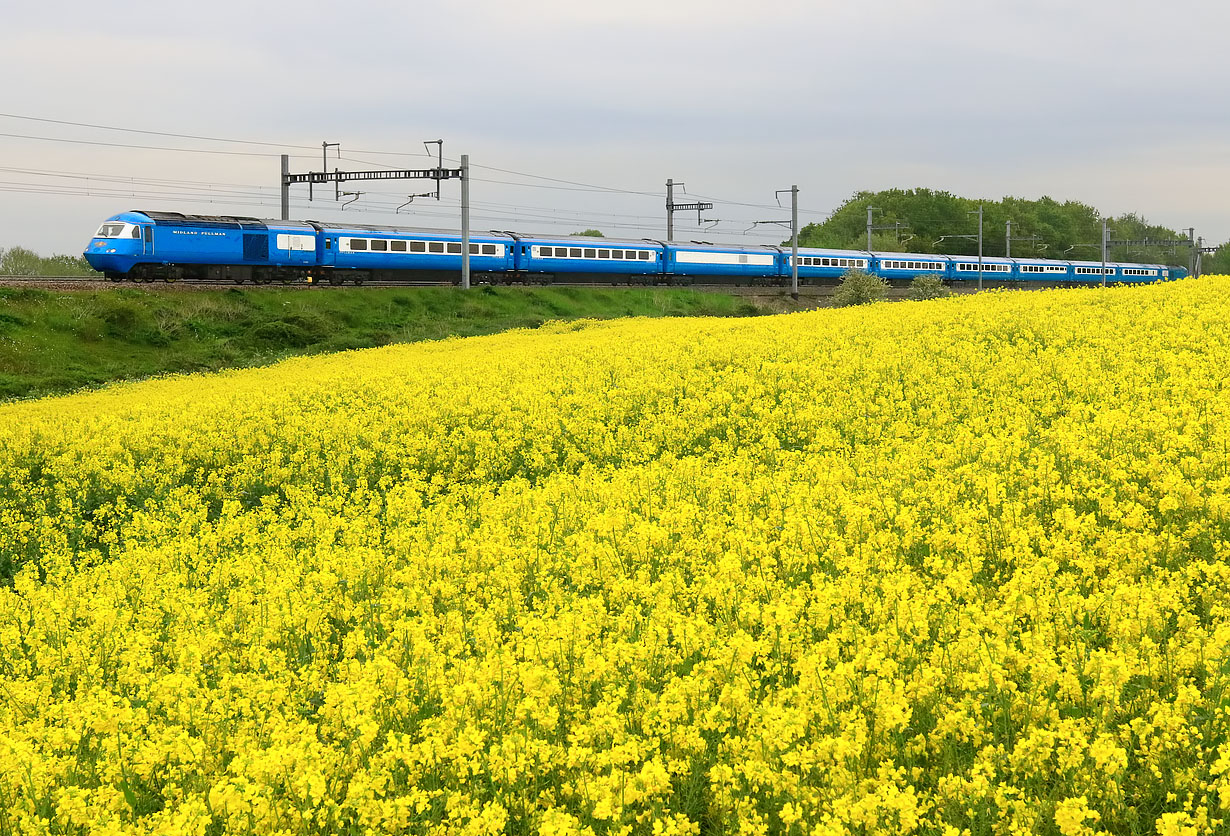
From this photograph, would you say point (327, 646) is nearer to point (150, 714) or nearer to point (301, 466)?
point (150, 714)

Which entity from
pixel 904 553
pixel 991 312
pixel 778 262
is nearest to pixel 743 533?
pixel 904 553

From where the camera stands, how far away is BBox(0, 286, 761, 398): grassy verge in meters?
27.8

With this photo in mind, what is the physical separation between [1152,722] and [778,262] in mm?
50360

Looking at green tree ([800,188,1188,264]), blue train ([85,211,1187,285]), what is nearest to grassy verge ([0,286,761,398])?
blue train ([85,211,1187,285])

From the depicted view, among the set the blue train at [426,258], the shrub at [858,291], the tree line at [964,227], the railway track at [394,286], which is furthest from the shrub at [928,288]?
the tree line at [964,227]

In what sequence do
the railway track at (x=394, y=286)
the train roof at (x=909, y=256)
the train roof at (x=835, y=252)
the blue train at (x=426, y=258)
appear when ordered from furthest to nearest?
the train roof at (x=909, y=256), the train roof at (x=835, y=252), the blue train at (x=426, y=258), the railway track at (x=394, y=286)

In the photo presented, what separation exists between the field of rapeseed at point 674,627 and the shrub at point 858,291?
28493mm

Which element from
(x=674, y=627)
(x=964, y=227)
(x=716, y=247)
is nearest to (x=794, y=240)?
(x=716, y=247)

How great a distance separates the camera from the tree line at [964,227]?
317 ft

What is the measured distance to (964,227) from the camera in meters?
101

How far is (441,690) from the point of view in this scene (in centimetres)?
434

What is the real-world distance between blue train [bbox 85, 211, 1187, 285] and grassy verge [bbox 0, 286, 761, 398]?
2340mm

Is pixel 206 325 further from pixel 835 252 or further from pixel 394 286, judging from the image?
pixel 835 252

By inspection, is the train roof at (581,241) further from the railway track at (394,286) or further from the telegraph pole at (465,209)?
the telegraph pole at (465,209)
